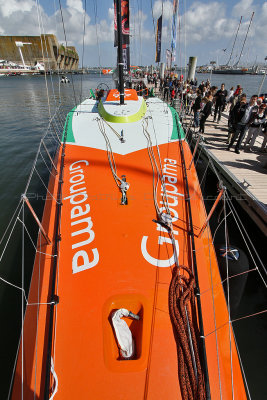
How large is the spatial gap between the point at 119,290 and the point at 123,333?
1.33ft

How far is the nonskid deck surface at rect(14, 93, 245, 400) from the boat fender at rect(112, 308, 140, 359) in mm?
62

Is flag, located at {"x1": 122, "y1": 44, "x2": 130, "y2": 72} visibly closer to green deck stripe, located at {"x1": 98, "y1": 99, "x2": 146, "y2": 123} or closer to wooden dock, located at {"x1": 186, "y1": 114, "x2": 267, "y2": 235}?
wooden dock, located at {"x1": 186, "y1": 114, "x2": 267, "y2": 235}

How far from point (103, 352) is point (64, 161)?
3398 millimetres

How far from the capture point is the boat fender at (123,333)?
1.92 metres

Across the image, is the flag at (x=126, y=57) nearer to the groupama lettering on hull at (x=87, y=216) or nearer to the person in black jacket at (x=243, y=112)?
the person in black jacket at (x=243, y=112)

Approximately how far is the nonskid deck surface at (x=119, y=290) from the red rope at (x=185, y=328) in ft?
0.21

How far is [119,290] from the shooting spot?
2252 millimetres

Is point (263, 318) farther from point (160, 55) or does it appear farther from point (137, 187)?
point (160, 55)

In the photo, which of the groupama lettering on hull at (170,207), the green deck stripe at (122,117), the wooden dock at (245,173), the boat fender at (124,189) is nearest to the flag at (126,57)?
the wooden dock at (245,173)

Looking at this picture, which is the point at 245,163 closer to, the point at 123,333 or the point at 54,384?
the point at 123,333

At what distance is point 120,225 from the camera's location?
2.88m

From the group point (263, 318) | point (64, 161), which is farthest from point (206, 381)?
point (64, 161)

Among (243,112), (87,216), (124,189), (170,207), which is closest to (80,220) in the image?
(87,216)

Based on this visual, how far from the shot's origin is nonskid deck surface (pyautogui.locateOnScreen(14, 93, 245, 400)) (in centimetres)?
175
